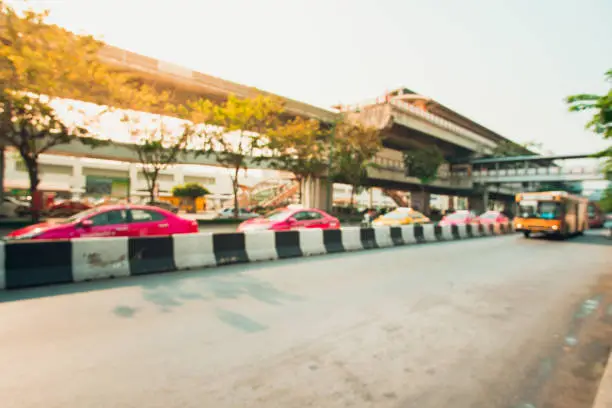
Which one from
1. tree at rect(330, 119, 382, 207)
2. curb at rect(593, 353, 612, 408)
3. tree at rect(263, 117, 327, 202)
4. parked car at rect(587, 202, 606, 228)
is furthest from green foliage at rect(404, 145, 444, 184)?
curb at rect(593, 353, 612, 408)

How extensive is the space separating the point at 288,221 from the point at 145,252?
5821 millimetres

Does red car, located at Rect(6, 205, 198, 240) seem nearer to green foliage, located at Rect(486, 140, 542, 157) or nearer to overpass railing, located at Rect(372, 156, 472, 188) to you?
overpass railing, located at Rect(372, 156, 472, 188)

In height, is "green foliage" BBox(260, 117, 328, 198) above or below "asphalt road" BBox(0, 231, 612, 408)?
above

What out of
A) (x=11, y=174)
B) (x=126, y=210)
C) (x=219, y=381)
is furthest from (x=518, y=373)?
(x=11, y=174)

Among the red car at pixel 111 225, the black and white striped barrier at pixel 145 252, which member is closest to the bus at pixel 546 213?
the black and white striped barrier at pixel 145 252

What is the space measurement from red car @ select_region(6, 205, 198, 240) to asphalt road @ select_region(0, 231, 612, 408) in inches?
88.3

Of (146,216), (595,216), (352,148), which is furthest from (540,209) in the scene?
(595,216)

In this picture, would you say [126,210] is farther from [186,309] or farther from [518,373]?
[518,373]

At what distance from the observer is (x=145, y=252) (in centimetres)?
653

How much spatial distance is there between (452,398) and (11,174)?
6361cm

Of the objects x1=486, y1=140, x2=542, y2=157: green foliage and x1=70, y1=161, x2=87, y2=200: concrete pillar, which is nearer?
x1=70, y1=161, x2=87, y2=200: concrete pillar

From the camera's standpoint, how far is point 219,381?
258 centimetres

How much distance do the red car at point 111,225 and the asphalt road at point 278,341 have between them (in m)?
2.24

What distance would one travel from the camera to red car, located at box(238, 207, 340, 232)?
1159 cm
